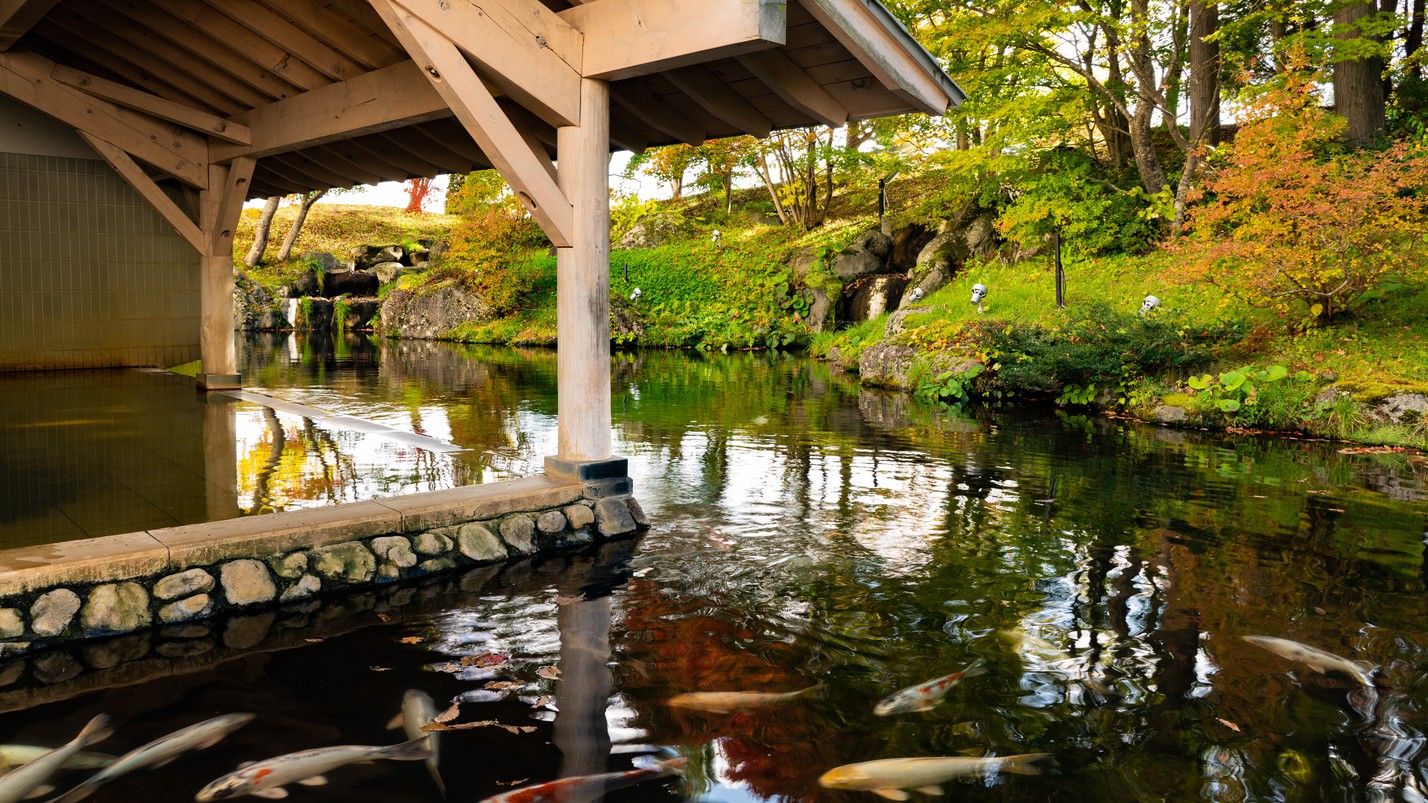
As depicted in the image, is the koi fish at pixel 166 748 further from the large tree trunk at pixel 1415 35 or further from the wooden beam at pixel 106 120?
the large tree trunk at pixel 1415 35

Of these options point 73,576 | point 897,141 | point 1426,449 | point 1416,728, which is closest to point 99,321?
point 73,576

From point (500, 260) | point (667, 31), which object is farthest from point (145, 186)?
point (500, 260)

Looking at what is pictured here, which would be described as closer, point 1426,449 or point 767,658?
point 767,658

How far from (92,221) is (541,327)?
14.2 meters

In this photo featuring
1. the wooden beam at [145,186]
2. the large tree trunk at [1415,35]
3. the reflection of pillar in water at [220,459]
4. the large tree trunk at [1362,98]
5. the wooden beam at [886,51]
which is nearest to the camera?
the wooden beam at [886,51]

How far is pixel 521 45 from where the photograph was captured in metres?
5.14

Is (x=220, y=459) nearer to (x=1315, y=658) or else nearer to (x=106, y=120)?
(x=106, y=120)

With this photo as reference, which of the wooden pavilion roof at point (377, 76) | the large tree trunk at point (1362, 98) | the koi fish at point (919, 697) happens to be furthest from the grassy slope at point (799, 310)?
the koi fish at point (919, 697)

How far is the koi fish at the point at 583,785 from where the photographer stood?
2791 millimetres

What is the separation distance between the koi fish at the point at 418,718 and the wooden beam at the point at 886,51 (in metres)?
3.87

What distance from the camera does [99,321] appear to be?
11.4 meters

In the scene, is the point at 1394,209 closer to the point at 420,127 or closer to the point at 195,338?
the point at 420,127

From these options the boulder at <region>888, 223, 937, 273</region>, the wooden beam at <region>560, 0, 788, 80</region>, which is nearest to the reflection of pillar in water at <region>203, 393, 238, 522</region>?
the wooden beam at <region>560, 0, 788, 80</region>

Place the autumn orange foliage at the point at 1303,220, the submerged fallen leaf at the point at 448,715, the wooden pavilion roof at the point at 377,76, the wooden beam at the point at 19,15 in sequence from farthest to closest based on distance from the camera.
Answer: the autumn orange foliage at the point at 1303,220
the wooden beam at the point at 19,15
the wooden pavilion roof at the point at 377,76
the submerged fallen leaf at the point at 448,715
